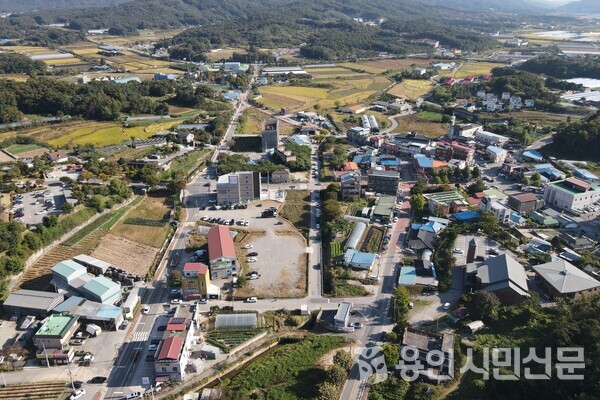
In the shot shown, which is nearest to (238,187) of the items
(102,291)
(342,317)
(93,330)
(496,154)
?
(102,291)

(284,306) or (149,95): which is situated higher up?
(149,95)

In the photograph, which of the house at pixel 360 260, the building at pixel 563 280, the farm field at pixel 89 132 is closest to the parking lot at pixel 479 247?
the building at pixel 563 280

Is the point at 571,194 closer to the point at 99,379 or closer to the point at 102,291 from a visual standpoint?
the point at 102,291

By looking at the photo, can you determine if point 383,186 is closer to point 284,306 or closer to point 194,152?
point 284,306

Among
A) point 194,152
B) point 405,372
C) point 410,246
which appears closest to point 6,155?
point 194,152

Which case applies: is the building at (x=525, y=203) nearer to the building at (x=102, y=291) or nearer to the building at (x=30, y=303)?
the building at (x=102, y=291)

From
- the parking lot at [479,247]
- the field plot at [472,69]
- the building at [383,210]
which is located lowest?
the parking lot at [479,247]

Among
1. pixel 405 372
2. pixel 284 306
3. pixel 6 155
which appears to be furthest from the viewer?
pixel 6 155
